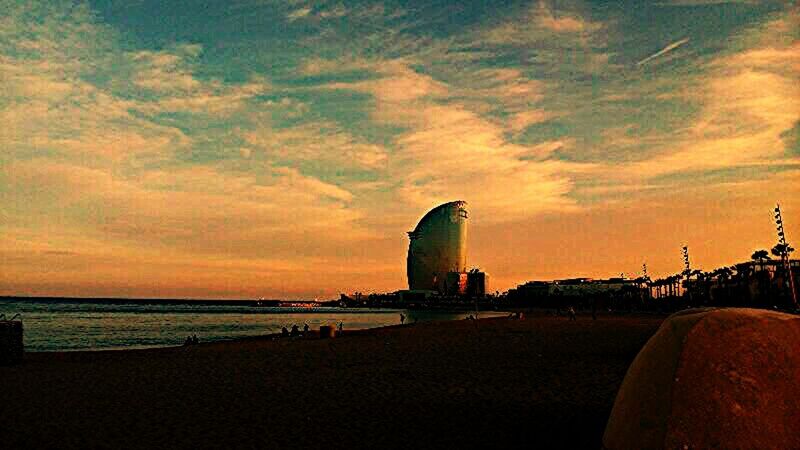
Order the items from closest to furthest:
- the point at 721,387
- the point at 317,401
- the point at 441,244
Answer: the point at 721,387 → the point at 317,401 → the point at 441,244

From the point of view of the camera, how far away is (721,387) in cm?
577

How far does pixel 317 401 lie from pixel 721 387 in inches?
305

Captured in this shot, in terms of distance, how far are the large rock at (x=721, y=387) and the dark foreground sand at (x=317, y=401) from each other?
7.66 feet

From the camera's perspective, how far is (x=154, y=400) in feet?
39.9

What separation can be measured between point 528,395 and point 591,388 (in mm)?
1551

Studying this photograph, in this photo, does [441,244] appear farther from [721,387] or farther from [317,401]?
[721,387]

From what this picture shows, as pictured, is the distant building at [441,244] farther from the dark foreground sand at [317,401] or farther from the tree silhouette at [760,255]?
the dark foreground sand at [317,401]

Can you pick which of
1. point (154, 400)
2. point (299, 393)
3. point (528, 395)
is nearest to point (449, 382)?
point (528, 395)

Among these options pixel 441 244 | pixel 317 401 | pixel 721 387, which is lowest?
pixel 317 401

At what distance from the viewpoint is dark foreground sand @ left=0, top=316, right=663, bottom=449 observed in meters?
8.80

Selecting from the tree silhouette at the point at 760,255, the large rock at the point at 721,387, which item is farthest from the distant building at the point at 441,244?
the large rock at the point at 721,387

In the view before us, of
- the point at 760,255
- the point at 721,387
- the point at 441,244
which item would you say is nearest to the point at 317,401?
the point at 721,387

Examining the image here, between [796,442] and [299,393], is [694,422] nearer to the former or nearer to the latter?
[796,442]

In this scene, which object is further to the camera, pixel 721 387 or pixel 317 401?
pixel 317 401
